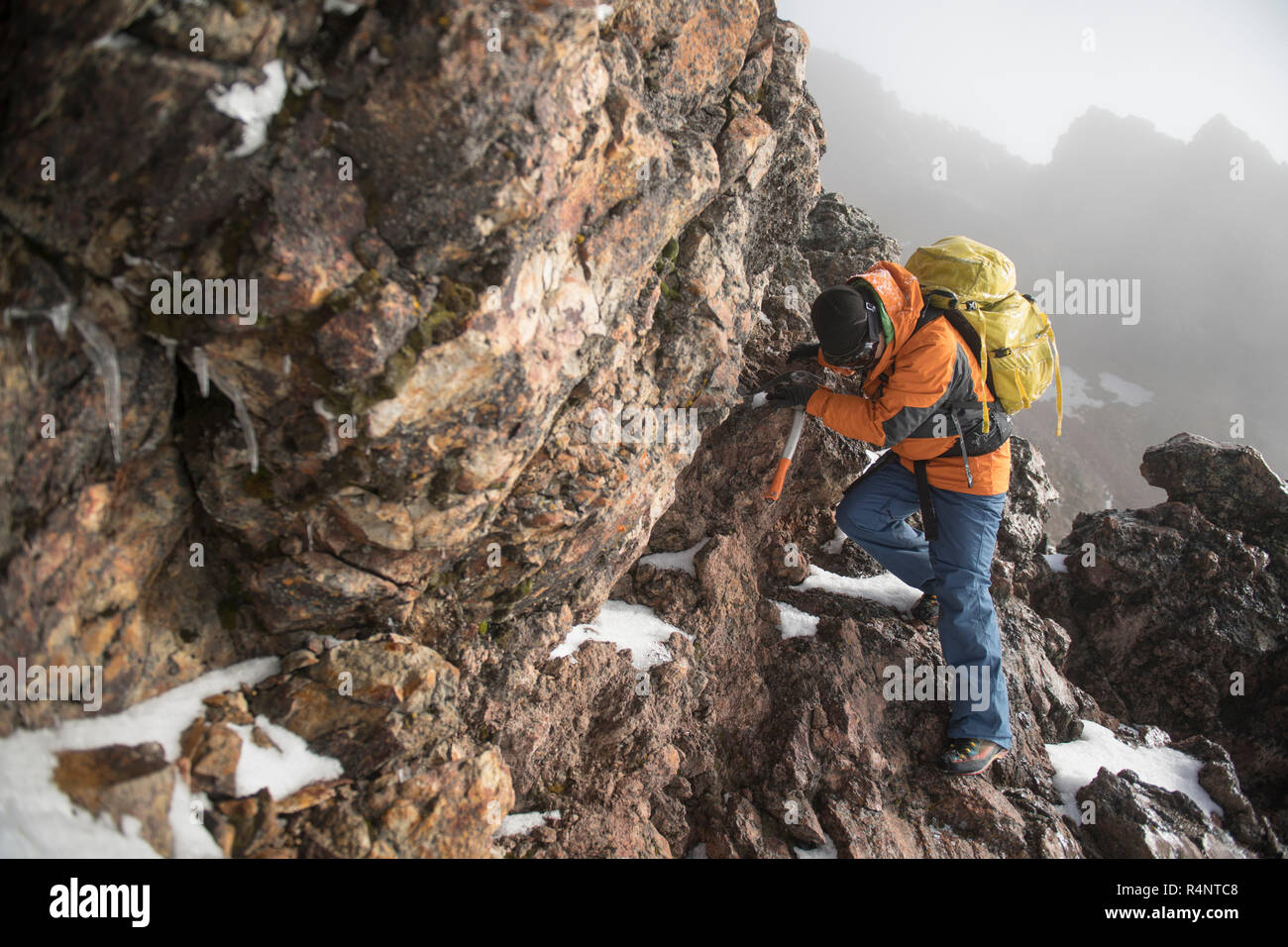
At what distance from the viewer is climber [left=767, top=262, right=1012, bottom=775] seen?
21.1 feet

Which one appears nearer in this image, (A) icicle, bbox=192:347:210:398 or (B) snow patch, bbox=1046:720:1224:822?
(A) icicle, bbox=192:347:210:398

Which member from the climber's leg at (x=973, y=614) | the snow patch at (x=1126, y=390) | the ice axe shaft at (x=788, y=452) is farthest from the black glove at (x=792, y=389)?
the snow patch at (x=1126, y=390)

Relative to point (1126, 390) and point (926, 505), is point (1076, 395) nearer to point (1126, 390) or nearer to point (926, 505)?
point (1126, 390)

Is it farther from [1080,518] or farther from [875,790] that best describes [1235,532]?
[875,790]

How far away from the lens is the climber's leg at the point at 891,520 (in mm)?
8047

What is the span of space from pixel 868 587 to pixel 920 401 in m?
3.46

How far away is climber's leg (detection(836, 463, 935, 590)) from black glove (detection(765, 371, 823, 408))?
143 centimetres

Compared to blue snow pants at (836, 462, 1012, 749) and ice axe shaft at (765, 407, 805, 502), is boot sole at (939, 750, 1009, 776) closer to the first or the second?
blue snow pants at (836, 462, 1012, 749)

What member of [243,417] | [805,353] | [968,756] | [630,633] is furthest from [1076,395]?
[243,417]

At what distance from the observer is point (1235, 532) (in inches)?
429

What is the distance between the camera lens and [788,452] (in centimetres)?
812

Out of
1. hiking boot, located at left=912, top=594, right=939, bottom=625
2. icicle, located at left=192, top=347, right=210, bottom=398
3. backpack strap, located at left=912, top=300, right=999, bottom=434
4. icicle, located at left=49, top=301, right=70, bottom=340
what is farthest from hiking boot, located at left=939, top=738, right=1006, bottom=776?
icicle, located at left=49, top=301, right=70, bottom=340
